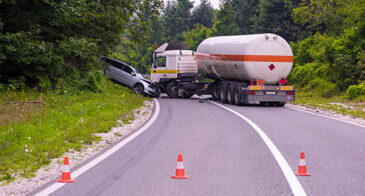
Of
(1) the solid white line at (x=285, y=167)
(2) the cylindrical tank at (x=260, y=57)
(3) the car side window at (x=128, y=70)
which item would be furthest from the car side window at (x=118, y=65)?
(1) the solid white line at (x=285, y=167)

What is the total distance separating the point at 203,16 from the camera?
15438 centimetres

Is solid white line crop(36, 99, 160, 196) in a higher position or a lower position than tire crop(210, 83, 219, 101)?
lower

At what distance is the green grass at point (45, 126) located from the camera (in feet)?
28.9

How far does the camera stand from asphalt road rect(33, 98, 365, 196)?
270 inches

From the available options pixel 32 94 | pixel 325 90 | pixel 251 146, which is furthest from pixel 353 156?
pixel 325 90

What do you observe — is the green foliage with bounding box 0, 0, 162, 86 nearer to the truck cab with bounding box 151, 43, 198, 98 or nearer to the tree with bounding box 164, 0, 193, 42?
the truck cab with bounding box 151, 43, 198, 98

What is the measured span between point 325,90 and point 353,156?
21.1 meters

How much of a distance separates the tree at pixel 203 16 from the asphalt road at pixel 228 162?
141m

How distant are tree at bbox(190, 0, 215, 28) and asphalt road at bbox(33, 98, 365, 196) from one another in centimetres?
14075

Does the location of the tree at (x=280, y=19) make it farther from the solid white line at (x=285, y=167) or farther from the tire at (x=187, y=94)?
the solid white line at (x=285, y=167)

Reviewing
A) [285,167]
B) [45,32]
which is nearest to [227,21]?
[45,32]

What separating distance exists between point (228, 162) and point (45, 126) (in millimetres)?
5568

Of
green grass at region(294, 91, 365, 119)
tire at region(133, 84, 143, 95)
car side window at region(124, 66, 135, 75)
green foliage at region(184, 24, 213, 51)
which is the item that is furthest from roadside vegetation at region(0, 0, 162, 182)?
green foliage at region(184, 24, 213, 51)

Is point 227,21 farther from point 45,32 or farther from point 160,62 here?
point 45,32
